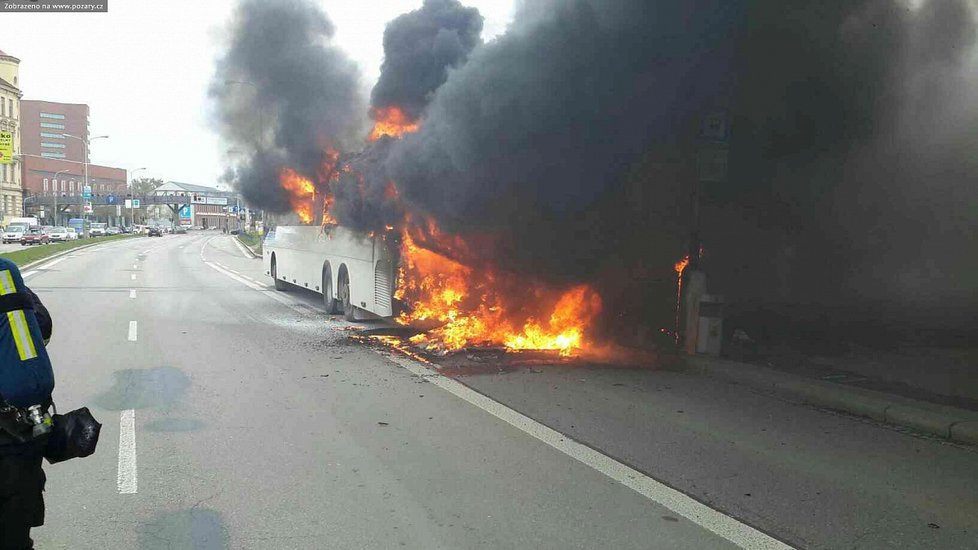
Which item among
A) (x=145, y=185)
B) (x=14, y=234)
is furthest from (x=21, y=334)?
(x=145, y=185)

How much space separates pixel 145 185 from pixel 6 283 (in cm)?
13142

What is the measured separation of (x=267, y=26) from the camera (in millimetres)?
15594

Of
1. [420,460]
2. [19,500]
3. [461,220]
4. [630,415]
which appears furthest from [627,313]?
[19,500]

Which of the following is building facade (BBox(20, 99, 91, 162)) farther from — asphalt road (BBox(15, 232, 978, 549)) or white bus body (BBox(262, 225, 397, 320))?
asphalt road (BBox(15, 232, 978, 549))

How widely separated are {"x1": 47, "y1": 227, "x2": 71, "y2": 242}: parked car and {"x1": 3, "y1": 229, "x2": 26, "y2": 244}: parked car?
1877mm

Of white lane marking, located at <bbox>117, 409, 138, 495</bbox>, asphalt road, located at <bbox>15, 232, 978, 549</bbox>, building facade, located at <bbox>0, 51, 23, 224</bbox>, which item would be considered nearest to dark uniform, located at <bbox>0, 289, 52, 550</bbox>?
asphalt road, located at <bbox>15, 232, 978, 549</bbox>

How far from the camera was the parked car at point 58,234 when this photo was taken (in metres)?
55.1

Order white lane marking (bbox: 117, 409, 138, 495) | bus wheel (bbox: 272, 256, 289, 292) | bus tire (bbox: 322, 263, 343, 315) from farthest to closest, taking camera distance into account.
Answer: bus wheel (bbox: 272, 256, 289, 292), bus tire (bbox: 322, 263, 343, 315), white lane marking (bbox: 117, 409, 138, 495)

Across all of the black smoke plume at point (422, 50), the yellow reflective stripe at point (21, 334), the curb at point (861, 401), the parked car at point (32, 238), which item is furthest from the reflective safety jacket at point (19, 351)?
the parked car at point (32, 238)

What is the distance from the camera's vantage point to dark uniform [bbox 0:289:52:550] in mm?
2701

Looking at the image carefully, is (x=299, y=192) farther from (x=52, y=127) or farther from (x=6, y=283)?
(x=52, y=127)

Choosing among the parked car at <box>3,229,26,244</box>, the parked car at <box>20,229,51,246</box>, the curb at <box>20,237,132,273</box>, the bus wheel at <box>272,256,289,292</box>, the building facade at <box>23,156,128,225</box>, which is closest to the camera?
the bus wheel at <box>272,256,289,292</box>

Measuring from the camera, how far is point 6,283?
9.12 feet

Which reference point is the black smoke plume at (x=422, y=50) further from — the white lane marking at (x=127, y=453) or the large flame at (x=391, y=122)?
the white lane marking at (x=127, y=453)
